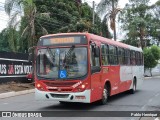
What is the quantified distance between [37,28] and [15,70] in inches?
397

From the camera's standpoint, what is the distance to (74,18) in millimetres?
41469

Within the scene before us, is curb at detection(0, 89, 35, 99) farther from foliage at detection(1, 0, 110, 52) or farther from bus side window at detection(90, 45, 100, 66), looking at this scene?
bus side window at detection(90, 45, 100, 66)

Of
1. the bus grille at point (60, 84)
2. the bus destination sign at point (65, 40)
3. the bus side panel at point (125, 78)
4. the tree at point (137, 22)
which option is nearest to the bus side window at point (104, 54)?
the bus destination sign at point (65, 40)

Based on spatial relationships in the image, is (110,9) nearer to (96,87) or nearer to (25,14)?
(25,14)

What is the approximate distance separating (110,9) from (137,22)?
1486cm

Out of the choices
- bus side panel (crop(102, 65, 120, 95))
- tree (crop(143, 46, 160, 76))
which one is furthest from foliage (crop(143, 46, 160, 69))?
bus side panel (crop(102, 65, 120, 95))

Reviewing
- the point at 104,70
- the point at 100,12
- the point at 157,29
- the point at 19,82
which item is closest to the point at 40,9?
the point at 100,12

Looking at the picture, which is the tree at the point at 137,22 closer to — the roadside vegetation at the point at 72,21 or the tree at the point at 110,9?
the roadside vegetation at the point at 72,21

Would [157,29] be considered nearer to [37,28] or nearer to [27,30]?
[37,28]

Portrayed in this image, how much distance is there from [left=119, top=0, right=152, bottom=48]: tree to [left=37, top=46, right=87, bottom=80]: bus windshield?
143 feet

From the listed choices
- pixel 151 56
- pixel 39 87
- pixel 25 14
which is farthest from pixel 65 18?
pixel 39 87

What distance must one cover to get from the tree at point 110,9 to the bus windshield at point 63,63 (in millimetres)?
28227

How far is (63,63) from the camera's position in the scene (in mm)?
13242

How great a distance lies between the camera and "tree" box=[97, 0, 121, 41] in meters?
41.2
